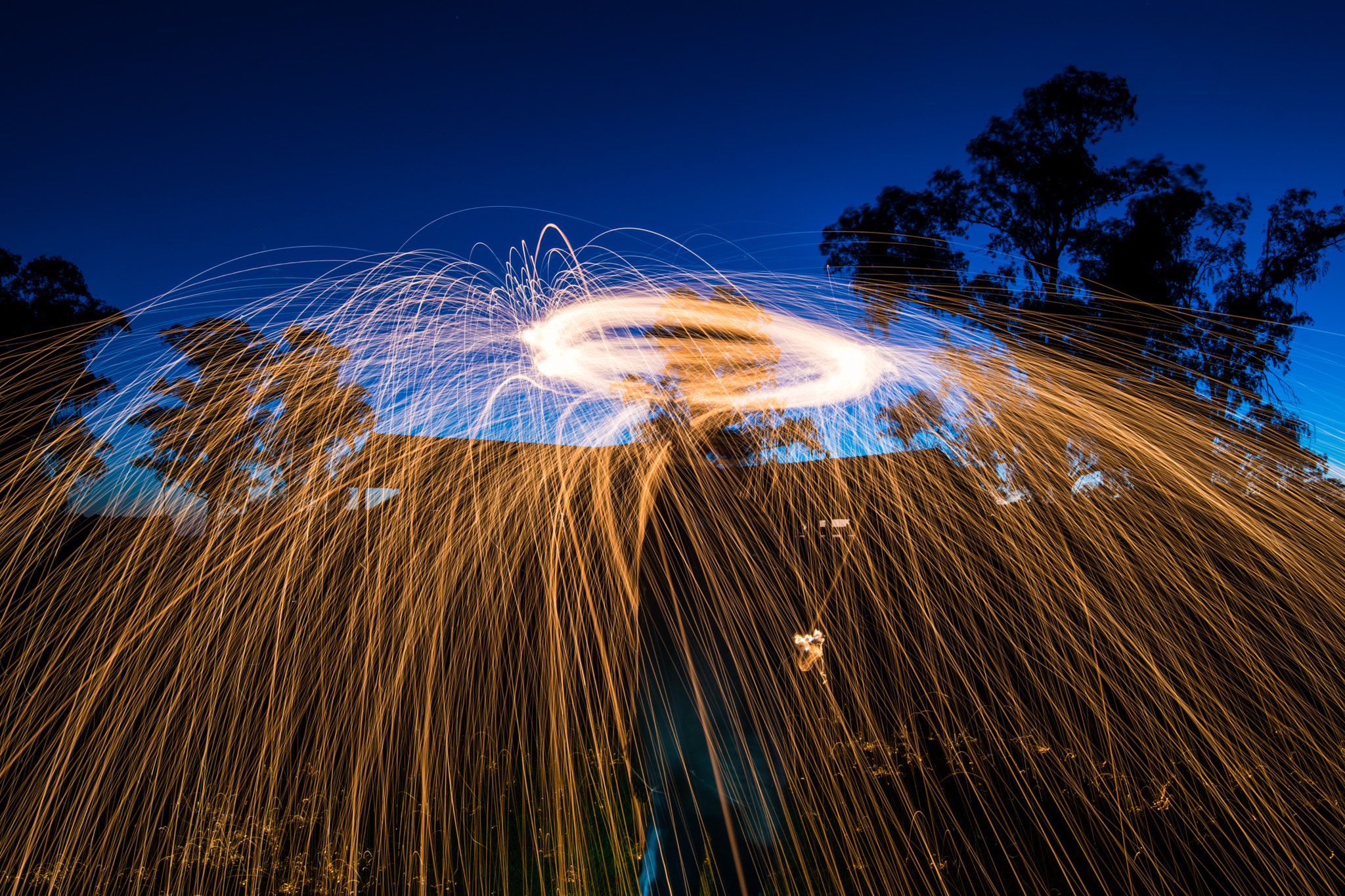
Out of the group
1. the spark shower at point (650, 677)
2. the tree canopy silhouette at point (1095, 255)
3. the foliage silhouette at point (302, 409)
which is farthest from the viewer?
the tree canopy silhouette at point (1095, 255)

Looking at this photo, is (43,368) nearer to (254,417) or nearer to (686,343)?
(254,417)

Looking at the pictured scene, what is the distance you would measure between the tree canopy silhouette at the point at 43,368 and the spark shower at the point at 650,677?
627 millimetres

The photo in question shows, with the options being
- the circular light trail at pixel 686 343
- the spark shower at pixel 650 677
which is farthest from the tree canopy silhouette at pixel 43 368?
the circular light trail at pixel 686 343

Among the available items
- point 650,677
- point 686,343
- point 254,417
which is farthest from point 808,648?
point 254,417

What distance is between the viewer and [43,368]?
489 inches

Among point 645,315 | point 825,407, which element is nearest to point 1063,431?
point 825,407

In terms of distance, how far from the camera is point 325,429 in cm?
625

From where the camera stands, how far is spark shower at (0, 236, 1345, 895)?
4543 millimetres

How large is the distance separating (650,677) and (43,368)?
15090mm

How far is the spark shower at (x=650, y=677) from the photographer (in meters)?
4.54

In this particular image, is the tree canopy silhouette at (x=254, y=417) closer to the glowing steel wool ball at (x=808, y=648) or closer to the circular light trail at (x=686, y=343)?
the circular light trail at (x=686, y=343)

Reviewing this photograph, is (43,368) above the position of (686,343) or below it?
above

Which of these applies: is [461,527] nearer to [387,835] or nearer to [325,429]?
[325,429]

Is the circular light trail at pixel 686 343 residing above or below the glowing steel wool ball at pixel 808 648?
above
